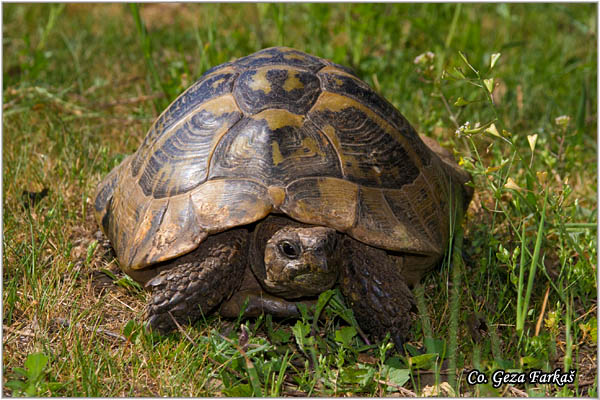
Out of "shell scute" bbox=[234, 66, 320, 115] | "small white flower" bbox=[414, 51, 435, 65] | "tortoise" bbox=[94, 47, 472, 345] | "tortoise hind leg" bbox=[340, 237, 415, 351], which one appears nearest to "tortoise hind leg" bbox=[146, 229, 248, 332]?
"tortoise" bbox=[94, 47, 472, 345]

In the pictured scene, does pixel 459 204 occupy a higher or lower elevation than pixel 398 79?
lower

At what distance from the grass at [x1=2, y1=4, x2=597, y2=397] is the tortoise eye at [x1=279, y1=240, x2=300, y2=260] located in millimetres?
279

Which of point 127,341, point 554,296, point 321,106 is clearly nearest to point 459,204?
point 554,296

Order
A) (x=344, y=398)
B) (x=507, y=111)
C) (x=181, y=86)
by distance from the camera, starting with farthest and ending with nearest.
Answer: (x=507, y=111) < (x=181, y=86) < (x=344, y=398)

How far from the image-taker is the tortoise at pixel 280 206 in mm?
2756

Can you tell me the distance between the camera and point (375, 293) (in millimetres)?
2830

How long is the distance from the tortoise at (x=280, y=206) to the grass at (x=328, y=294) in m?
0.17

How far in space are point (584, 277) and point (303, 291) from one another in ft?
4.48

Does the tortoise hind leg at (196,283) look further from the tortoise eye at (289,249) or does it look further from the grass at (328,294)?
the tortoise eye at (289,249)

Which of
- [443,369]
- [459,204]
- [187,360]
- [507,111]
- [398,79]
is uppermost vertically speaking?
[398,79]

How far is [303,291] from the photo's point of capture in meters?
2.81

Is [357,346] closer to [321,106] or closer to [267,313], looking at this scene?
[267,313]

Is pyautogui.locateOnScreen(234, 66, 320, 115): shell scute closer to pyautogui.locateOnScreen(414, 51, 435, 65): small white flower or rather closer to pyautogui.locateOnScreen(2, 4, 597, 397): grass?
pyautogui.locateOnScreen(2, 4, 597, 397): grass

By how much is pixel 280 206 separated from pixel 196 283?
497mm
